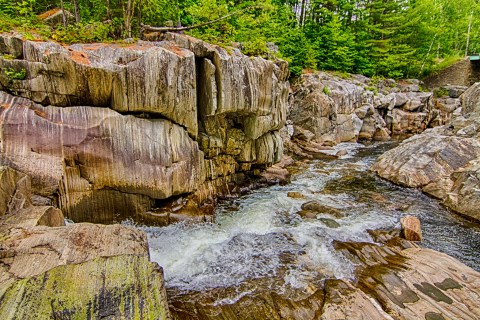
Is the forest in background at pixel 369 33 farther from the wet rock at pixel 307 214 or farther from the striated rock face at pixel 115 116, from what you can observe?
the wet rock at pixel 307 214

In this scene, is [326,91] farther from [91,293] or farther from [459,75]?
[459,75]

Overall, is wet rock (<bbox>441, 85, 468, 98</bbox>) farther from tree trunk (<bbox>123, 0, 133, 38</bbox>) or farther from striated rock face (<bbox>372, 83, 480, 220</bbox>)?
tree trunk (<bbox>123, 0, 133, 38</bbox>)

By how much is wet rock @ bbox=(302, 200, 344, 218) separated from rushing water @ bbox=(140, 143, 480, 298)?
0.85 feet

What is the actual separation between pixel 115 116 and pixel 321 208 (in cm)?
851

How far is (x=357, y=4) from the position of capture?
35.7 metres

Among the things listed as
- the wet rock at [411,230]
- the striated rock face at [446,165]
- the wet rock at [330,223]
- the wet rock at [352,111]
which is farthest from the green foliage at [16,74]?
the wet rock at [352,111]

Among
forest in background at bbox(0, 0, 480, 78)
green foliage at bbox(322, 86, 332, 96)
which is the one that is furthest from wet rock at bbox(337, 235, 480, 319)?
green foliage at bbox(322, 86, 332, 96)

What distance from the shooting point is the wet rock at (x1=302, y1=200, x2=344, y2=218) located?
36.7ft

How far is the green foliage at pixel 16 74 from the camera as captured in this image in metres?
7.39

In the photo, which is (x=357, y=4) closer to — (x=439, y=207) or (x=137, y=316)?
(x=439, y=207)

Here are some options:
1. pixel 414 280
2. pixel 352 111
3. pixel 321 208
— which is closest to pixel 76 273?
pixel 414 280

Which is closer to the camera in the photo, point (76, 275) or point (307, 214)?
point (76, 275)

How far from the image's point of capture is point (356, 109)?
2753 centimetres

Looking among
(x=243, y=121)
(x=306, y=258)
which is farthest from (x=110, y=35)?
(x=306, y=258)
